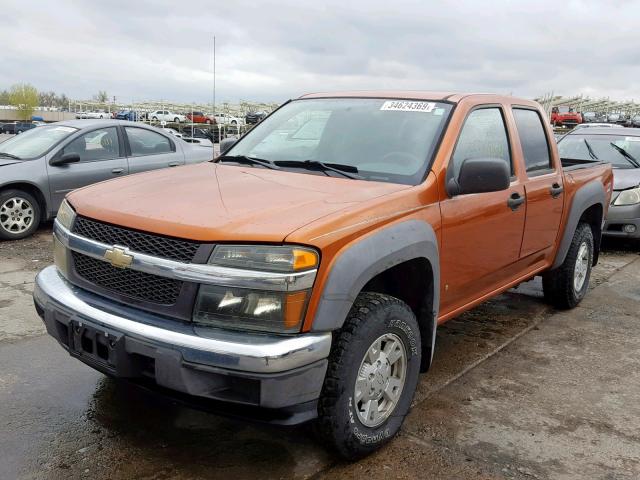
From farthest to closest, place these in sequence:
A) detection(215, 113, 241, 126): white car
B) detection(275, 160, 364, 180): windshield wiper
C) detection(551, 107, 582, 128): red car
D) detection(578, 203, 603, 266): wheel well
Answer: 1. detection(215, 113, 241, 126): white car
2. detection(551, 107, 582, 128): red car
3. detection(578, 203, 603, 266): wheel well
4. detection(275, 160, 364, 180): windshield wiper

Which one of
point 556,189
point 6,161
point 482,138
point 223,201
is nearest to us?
point 223,201

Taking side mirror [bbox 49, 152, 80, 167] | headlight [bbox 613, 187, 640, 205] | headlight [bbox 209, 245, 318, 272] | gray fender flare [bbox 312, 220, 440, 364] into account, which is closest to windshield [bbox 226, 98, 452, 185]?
gray fender flare [bbox 312, 220, 440, 364]

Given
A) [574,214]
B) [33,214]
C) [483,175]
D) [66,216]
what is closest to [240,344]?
[66,216]

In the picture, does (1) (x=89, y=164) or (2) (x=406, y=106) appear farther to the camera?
(1) (x=89, y=164)

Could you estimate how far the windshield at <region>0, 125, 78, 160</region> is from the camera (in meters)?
7.80

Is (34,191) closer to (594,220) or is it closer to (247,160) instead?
(247,160)

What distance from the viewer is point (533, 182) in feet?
14.2

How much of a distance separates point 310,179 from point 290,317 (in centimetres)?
110

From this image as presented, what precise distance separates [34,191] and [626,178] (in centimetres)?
763

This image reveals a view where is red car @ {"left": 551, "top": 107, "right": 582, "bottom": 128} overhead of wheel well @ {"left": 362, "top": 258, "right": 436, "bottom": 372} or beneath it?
overhead

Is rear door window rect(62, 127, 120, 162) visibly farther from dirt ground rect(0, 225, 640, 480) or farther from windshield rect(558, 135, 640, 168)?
windshield rect(558, 135, 640, 168)

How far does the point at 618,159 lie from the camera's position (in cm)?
903

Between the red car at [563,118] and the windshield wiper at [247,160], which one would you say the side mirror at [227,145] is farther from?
the red car at [563,118]

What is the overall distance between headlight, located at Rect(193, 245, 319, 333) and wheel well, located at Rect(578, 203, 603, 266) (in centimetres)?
390
